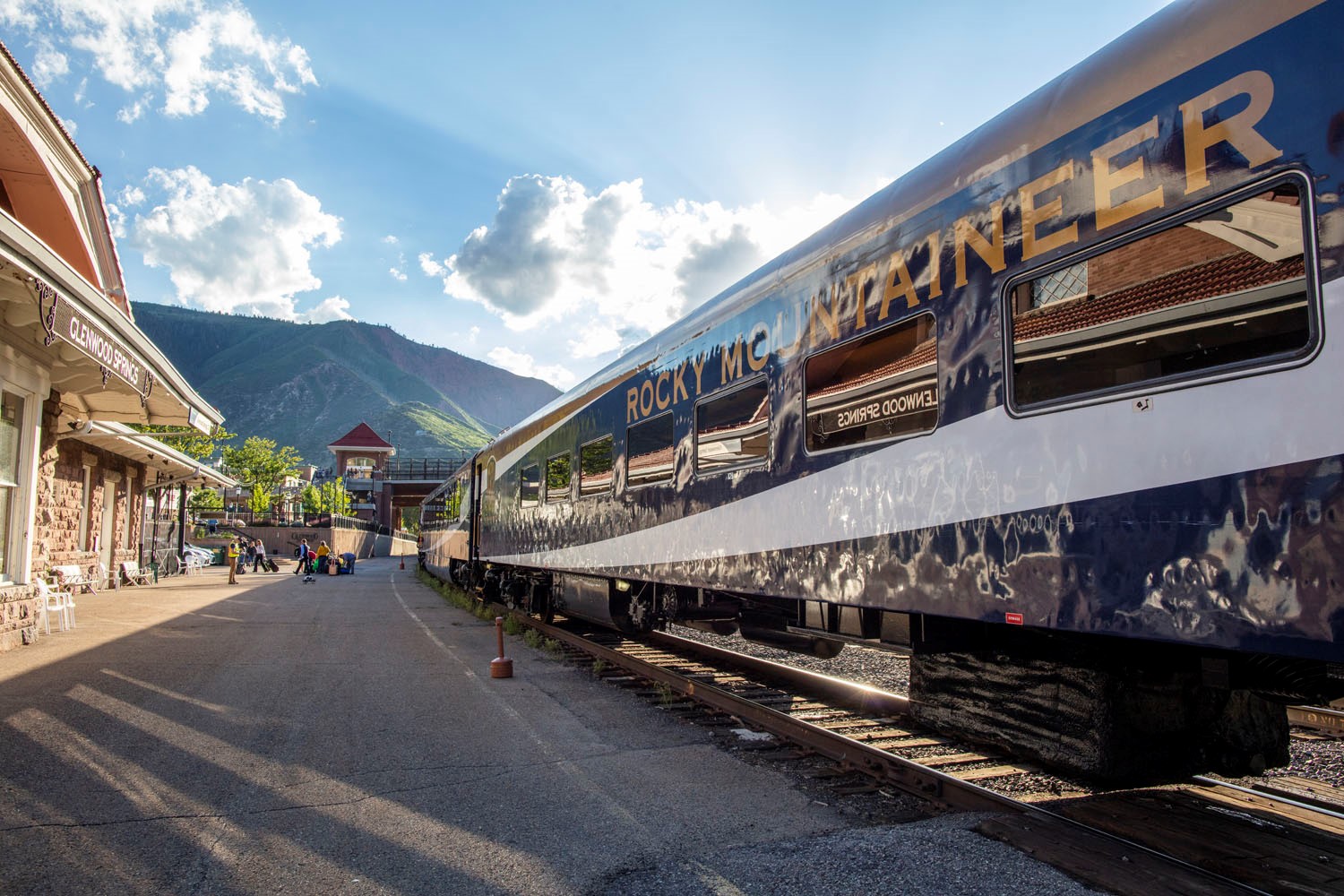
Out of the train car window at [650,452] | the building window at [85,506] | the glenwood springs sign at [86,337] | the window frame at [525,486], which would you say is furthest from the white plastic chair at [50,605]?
the train car window at [650,452]

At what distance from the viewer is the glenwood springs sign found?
23.6 ft

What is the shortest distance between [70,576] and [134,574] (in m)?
7.51

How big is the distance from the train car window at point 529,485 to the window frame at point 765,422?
4637 mm

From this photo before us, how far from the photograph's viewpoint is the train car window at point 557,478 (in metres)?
9.63

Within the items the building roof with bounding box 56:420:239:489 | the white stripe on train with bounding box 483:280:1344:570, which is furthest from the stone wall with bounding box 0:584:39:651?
the white stripe on train with bounding box 483:280:1344:570

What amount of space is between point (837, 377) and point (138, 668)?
7819 mm

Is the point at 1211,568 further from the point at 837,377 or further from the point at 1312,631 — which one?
the point at 837,377

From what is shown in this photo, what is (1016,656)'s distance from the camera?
4.02 m

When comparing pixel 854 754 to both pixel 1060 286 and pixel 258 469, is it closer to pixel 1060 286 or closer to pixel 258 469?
pixel 1060 286

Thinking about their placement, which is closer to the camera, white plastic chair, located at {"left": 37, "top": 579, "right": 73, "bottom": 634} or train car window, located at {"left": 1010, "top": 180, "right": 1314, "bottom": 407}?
train car window, located at {"left": 1010, "top": 180, "right": 1314, "bottom": 407}

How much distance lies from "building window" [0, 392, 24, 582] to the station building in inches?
0.5

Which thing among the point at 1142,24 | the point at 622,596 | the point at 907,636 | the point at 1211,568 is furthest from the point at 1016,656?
the point at 622,596

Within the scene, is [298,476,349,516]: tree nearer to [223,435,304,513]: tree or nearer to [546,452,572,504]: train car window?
[223,435,304,513]: tree

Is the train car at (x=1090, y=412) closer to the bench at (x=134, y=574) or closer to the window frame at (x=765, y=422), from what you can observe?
the window frame at (x=765, y=422)
